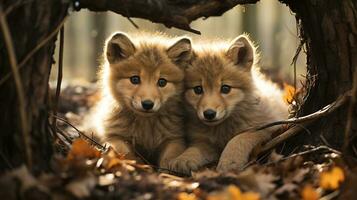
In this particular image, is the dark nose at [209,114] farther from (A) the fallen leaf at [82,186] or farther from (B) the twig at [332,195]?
(A) the fallen leaf at [82,186]

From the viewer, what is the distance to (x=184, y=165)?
17.2ft

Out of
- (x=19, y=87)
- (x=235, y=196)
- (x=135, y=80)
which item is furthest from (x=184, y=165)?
(x=19, y=87)

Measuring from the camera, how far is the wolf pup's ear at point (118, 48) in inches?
228

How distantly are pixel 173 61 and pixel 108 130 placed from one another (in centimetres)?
97

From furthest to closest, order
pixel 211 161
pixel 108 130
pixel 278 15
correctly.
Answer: pixel 278 15 → pixel 108 130 → pixel 211 161

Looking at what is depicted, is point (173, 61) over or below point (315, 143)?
over

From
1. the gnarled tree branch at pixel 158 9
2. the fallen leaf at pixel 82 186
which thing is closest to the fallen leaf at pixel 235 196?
the fallen leaf at pixel 82 186

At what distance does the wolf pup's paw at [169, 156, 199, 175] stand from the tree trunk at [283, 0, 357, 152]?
36.4 inches

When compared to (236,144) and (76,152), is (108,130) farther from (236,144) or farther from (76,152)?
(76,152)

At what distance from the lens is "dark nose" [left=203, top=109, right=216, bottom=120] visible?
541 centimetres

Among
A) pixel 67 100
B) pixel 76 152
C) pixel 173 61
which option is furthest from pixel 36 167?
pixel 67 100

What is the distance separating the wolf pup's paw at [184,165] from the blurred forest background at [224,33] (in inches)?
100

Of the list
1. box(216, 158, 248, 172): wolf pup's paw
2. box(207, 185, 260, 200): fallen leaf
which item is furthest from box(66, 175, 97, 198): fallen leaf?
box(216, 158, 248, 172): wolf pup's paw

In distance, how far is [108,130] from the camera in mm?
5965
